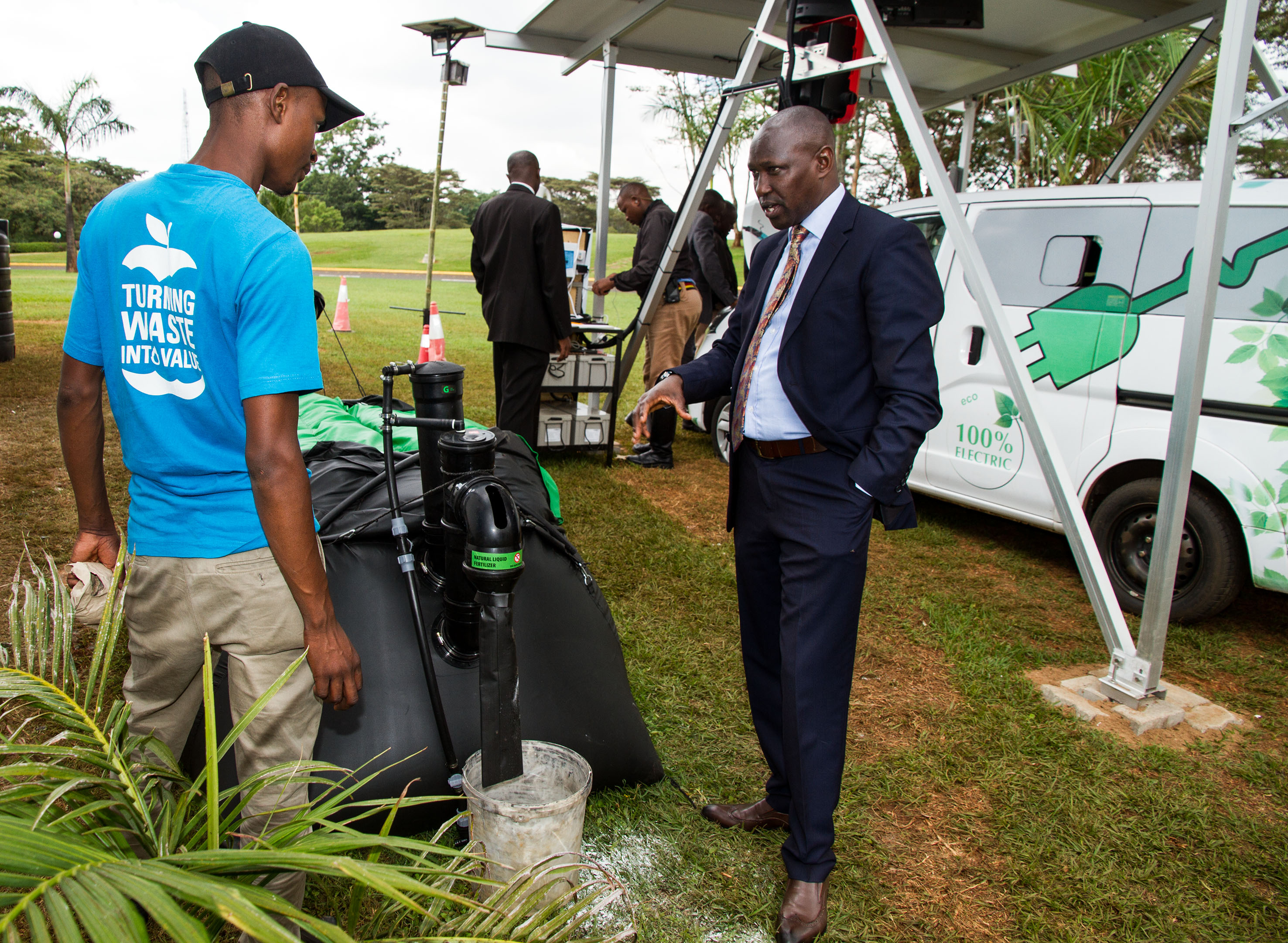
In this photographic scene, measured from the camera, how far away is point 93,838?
1.20 metres

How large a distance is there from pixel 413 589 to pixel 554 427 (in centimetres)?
467

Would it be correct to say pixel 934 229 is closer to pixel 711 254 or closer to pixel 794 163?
pixel 711 254

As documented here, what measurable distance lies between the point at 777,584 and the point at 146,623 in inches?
62.8

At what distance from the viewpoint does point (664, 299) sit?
7.14m

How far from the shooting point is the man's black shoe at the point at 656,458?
23.7 ft

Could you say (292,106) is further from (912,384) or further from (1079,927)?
(1079,927)

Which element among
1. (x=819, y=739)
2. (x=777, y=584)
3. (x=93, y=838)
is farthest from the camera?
(x=777, y=584)

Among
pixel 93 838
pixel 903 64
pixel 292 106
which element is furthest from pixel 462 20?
pixel 93 838

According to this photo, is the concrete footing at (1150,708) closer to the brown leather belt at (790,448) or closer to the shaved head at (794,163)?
the brown leather belt at (790,448)

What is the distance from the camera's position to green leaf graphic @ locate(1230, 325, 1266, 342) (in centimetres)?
385

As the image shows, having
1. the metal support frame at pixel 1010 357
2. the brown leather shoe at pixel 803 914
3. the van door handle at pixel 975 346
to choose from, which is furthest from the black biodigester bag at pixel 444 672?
the van door handle at pixel 975 346

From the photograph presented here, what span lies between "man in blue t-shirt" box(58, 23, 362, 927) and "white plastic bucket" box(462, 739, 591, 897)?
0.40 m

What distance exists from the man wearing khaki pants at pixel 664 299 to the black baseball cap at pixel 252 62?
5.43 metres

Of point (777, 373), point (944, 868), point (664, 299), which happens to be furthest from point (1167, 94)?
point (944, 868)
